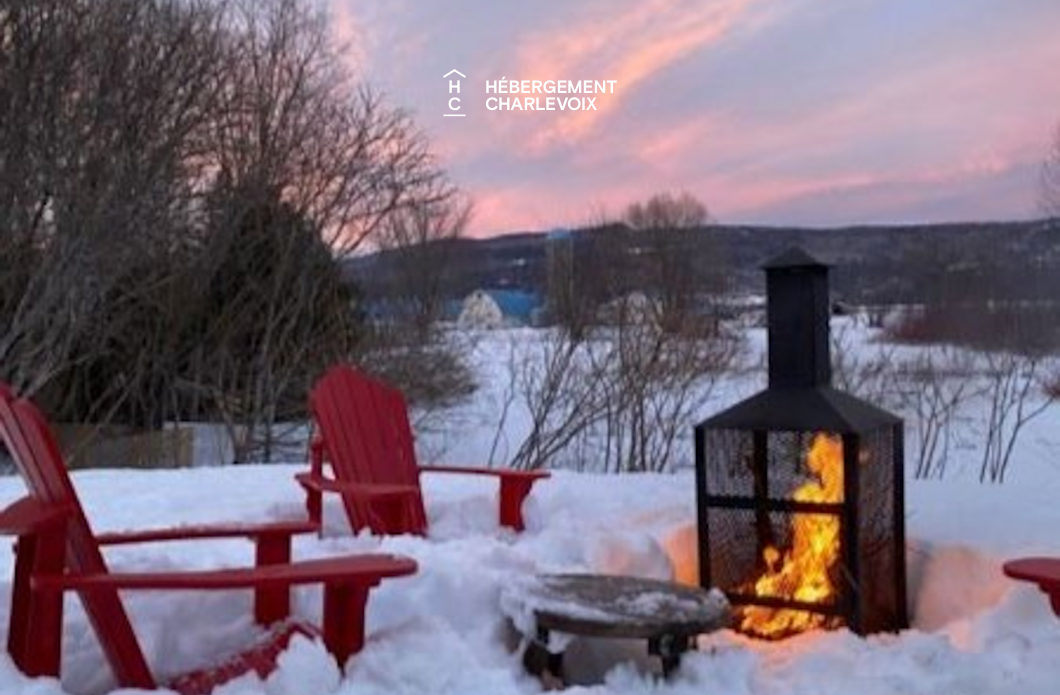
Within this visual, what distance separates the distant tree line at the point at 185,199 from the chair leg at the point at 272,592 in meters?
5.59

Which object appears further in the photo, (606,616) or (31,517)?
(606,616)

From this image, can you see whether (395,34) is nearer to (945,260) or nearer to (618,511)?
(945,260)

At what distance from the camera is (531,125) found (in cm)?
1085

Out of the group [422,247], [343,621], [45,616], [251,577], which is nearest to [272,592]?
[343,621]

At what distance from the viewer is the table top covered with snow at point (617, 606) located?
2836 mm

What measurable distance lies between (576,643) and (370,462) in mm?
1547

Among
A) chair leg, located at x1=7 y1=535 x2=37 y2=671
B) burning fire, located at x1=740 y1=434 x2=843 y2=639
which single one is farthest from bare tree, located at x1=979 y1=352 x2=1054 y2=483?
chair leg, located at x1=7 y1=535 x2=37 y2=671

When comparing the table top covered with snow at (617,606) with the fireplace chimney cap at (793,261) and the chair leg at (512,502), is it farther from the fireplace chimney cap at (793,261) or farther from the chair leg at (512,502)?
the chair leg at (512,502)

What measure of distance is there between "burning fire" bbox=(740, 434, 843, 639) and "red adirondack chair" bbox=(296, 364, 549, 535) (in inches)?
46.9

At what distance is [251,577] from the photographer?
8.05 ft

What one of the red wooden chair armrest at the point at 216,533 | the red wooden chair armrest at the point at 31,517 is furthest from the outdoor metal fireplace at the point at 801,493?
the red wooden chair armrest at the point at 31,517

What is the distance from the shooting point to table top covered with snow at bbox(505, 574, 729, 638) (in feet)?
9.30

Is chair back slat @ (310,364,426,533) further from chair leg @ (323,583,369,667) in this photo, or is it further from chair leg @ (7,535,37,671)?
chair leg @ (7,535,37,671)

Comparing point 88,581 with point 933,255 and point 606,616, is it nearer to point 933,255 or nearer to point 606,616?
point 606,616
